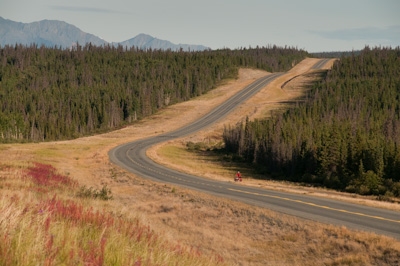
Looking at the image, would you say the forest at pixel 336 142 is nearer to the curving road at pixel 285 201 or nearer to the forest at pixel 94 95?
the curving road at pixel 285 201

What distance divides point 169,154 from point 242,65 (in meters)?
138

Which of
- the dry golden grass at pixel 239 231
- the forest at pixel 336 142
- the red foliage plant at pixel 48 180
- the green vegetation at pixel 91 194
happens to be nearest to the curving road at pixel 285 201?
the dry golden grass at pixel 239 231

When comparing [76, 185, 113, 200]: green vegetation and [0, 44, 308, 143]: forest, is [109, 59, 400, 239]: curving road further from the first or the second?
[0, 44, 308, 143]: forest

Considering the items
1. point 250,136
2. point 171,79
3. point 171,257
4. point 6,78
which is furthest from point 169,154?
point 6,78

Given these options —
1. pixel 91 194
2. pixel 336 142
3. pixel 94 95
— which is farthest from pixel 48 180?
pixel 94 95

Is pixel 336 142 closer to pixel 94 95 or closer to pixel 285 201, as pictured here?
pixel 285 201

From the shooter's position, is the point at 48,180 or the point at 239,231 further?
the point at 48,180

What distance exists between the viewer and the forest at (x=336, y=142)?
162 ft

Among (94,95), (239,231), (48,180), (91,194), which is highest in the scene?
(94,95)

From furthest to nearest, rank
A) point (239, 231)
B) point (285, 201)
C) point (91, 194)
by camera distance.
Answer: point (285, 201) < point (239, 231) < point (91, 194)

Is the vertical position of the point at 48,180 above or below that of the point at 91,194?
below

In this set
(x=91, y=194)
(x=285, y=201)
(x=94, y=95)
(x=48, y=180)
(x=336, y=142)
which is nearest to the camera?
(x=91, y=194)

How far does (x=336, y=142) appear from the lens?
57781 mm

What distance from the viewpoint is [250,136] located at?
3263 inches
